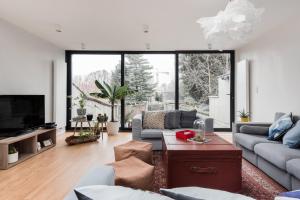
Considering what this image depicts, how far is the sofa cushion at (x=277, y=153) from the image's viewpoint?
8.50ft

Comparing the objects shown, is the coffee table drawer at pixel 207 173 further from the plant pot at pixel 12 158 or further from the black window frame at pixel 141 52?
the black window frame at pixel 141 52

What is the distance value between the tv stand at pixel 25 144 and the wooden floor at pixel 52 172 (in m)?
0.11

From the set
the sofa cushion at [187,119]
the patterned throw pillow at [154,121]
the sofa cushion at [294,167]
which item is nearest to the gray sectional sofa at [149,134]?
the patterned throw pillow at [154,121]

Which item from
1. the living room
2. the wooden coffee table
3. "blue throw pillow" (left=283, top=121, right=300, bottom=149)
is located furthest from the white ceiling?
the wooden coffee table

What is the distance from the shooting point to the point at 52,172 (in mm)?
3285

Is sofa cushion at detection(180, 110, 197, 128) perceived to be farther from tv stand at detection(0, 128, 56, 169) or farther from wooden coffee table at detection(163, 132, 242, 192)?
tv stand at detection(0, 128, 56, 169)

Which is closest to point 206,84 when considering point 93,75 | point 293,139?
point 93,75

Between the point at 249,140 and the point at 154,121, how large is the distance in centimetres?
182

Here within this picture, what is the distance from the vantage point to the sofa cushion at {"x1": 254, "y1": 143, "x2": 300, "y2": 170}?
8.50 ft

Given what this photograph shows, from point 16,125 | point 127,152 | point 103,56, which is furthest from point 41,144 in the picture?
point 103,56

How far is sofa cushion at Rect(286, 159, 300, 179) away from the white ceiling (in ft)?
6.88

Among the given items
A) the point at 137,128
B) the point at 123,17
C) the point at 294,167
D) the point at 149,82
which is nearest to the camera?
the point at 294,167

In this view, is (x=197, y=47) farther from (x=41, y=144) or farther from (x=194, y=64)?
(x=41, y=144)

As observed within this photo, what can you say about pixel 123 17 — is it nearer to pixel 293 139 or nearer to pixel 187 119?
pixel 187 119
